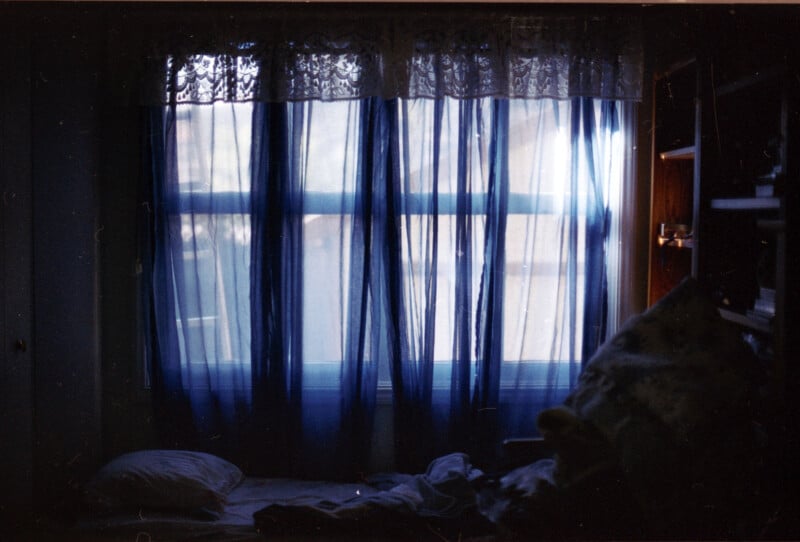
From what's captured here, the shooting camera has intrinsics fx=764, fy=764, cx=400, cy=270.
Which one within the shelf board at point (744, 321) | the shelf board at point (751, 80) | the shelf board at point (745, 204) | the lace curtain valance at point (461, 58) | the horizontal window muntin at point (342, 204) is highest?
the lace curtain valance at point (461, 58)

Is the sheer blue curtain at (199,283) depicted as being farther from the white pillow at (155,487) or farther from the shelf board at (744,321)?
the shelf board at (744,321)

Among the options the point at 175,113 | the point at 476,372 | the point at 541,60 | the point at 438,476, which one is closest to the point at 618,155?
the point at 541,60

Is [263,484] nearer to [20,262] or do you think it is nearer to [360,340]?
[360,340]

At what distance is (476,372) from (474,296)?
1.06 feet

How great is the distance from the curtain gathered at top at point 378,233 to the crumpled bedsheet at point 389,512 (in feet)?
1.49

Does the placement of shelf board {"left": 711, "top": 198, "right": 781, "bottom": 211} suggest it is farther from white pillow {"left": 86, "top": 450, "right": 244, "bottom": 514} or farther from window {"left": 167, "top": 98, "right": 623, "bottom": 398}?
white pillow {"left": 86, "top": 450, "right": 244, "bottom": 514}

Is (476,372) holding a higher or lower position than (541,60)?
lower

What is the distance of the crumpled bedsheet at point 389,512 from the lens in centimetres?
261

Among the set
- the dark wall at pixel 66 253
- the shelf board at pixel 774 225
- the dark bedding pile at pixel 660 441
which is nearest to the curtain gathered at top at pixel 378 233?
the dark wall at pixel 66 253

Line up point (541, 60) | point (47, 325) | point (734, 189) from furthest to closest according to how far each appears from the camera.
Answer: point (541, 60), point (47, 325), point (734, 189)

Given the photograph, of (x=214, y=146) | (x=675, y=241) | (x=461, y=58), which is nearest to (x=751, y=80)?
(x=675, y=241)

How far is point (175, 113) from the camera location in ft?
10.6

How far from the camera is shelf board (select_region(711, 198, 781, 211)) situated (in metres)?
1.98

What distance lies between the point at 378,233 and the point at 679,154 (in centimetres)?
122
